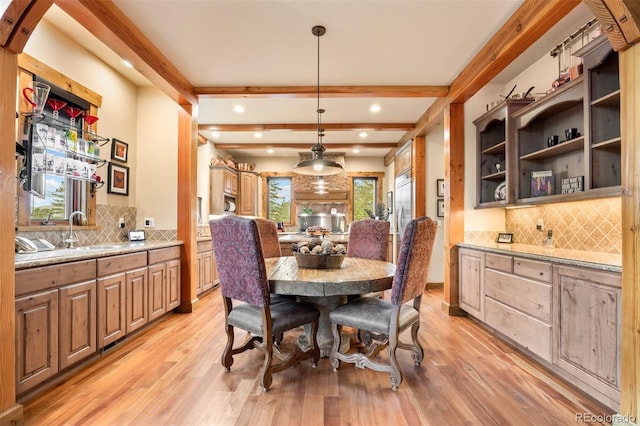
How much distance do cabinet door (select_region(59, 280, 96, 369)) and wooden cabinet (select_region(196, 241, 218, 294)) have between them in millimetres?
1932

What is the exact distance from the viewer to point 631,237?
5.09 feet

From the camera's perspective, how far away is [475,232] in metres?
3.77

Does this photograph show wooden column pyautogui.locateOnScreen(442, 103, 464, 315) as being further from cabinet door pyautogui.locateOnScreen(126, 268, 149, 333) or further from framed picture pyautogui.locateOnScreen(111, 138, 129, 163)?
framed picture pyautogui.locateOnScreen(111, 138, 129, 163)

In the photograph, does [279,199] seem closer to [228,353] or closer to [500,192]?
[500,192]

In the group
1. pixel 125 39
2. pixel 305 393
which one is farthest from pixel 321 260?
pixel 125 39

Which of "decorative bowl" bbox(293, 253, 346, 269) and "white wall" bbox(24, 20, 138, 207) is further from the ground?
"white wall" bbox(24, 20, 138, 207)

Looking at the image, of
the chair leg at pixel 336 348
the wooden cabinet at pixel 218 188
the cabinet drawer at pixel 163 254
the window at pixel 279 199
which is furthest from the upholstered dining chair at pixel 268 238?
the window at pixel 279 199

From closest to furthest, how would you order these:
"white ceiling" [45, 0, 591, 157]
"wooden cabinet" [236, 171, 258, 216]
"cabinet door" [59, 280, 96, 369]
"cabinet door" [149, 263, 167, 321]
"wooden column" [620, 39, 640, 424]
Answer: "wooden column" [620, 39, 640, 424]
"cabinet door" [59, 280, 96, 369]
"white ceiling" [45, 0, 591, 157]
"cabinet door" [149, 263, 167, 321]
"wooden cabinet" [236, 171, 258, 216]

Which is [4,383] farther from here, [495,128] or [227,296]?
[495,128]

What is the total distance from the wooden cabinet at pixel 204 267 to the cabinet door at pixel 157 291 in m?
0.92

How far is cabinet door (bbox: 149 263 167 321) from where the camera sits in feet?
9.88

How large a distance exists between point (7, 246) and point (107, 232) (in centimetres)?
200

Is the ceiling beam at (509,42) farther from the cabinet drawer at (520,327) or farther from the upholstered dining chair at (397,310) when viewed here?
the cabinet drawer at (520,327)

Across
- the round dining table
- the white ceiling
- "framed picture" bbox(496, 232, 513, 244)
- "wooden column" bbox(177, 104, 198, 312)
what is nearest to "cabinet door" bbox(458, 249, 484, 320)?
"framed picture" bbox(496, 232, 513, 244)
